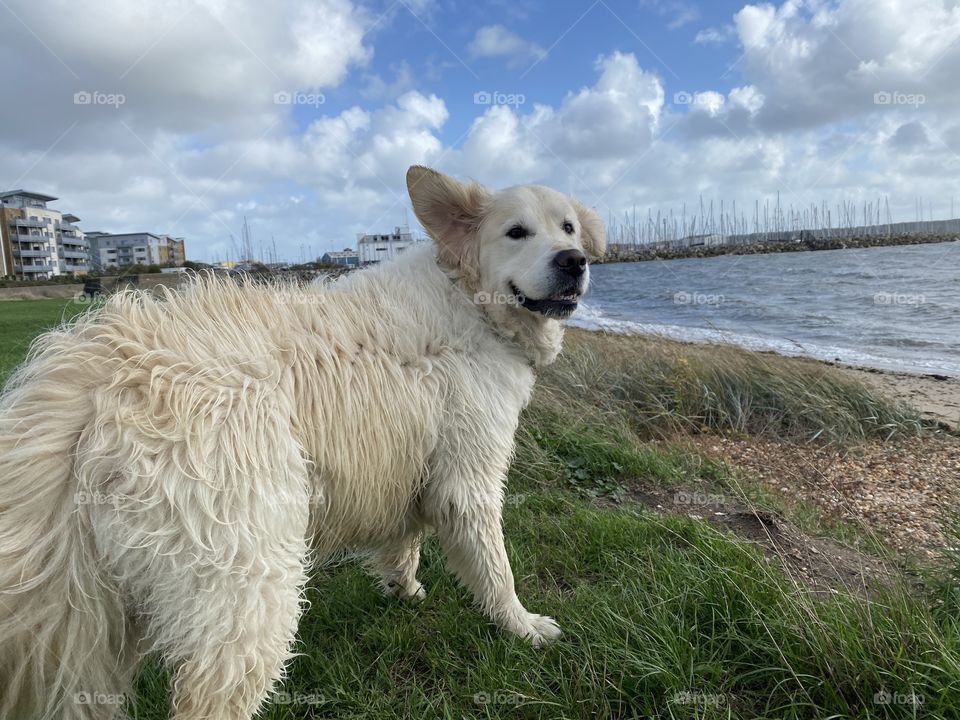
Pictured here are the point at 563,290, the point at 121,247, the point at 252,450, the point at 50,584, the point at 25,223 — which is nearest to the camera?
the point at 50,584

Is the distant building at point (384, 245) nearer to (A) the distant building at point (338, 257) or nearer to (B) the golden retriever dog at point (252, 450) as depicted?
(B) the golden retriever dog at point (252, 450)

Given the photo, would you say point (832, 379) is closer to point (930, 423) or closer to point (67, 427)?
point (930, 423)

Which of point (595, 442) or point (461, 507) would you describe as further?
point (595, 442)

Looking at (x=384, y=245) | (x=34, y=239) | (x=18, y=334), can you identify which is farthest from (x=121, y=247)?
(x=384, y=245)

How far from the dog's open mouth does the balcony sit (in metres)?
91.0

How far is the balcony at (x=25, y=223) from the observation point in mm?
70938

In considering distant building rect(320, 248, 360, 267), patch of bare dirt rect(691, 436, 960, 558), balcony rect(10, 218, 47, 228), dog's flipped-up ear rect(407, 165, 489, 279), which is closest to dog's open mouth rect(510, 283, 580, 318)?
dog's flipped-up ear rect(407, 165, 489, 279)

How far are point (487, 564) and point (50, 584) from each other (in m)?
1.89

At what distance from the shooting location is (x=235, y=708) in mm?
1987

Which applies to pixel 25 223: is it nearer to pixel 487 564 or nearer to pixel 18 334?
pixel 18 334

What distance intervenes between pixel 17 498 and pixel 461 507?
1.81m

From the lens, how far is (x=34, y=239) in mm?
74375

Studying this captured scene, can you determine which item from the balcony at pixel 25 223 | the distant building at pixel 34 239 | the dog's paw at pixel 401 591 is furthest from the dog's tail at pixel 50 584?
the balcony at pixel 25 223

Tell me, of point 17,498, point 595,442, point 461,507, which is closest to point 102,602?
point 17,498
